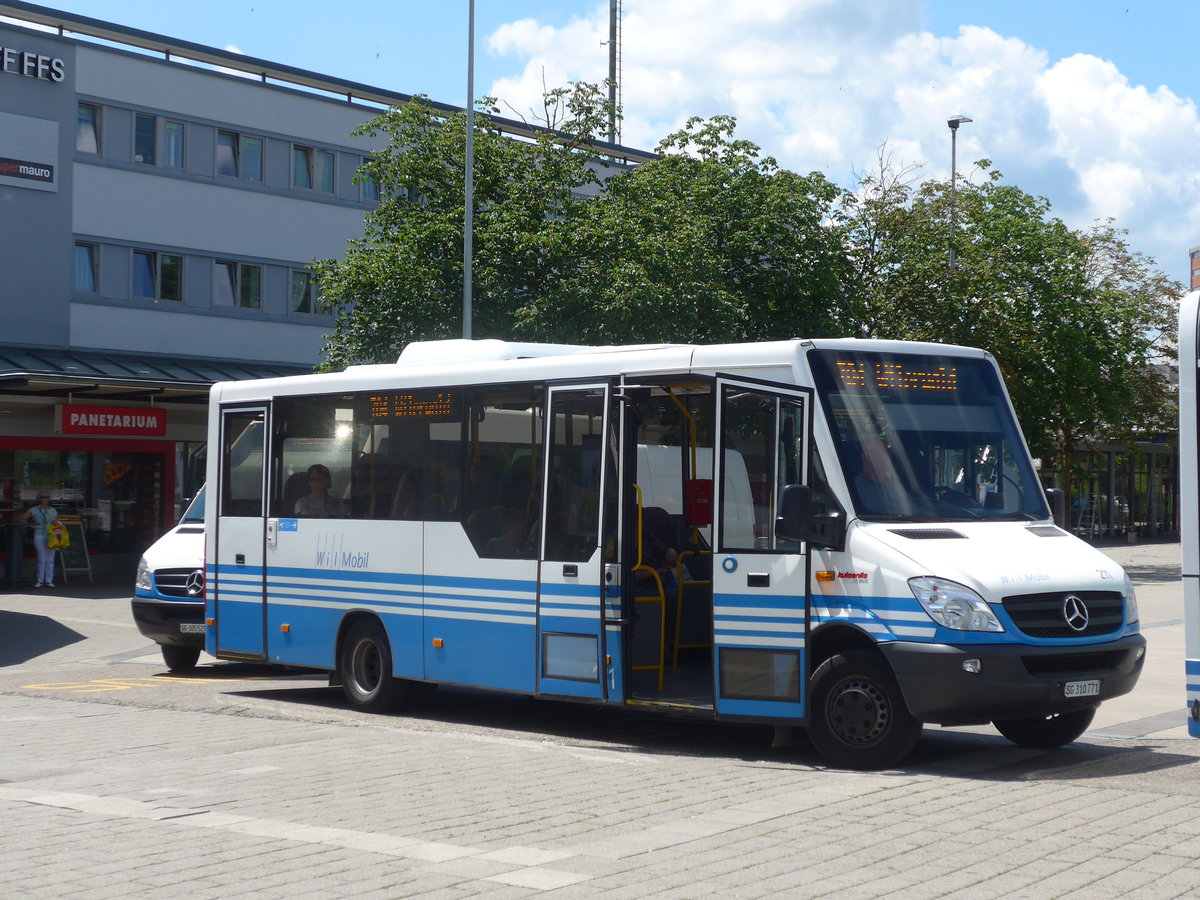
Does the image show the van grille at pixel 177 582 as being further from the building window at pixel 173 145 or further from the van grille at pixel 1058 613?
the building window at pixel 173 145

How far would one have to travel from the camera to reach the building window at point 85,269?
36781 millimetres

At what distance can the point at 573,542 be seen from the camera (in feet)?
37.3

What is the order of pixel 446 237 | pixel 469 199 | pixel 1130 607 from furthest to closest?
1. pixel 446 237
2. pixel 469 199
3. pixel 1130 607

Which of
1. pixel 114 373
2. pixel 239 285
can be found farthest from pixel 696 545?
pixel 239 285

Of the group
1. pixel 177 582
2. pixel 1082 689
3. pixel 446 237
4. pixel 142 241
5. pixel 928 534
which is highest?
pixel 142 241

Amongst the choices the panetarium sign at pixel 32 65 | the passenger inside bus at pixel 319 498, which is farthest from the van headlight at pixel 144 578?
the panetarium sign at pixel 32 65

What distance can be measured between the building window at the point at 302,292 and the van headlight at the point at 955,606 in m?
33.6

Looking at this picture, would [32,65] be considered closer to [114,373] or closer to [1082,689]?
[114,373]

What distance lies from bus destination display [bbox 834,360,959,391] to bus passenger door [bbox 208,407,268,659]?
6.22 meters

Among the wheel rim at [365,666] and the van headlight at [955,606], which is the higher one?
the van headlight at [955,606]

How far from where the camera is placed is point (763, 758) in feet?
34.5

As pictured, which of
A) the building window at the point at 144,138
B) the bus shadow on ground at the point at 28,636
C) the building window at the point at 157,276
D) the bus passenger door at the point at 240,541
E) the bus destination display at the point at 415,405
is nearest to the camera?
the bus destination display at the point at 415,405

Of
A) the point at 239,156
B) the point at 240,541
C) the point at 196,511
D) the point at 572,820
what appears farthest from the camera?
the point at 239,156

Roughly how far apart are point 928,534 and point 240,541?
7.17 m
